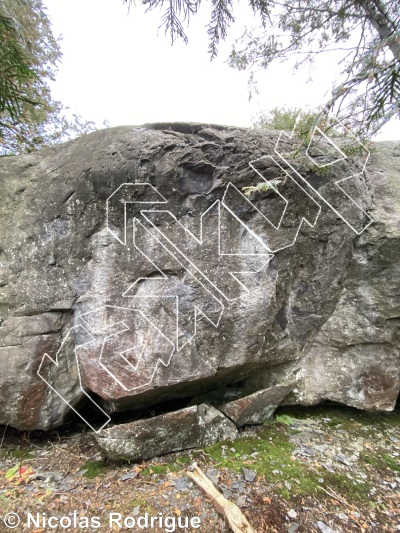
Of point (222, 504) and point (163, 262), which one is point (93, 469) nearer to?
point (222, 504)

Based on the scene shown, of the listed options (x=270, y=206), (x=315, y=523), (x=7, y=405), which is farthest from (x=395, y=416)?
(x=7, y=405)

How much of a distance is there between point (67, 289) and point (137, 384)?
126 cm

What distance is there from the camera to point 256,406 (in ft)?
10.8

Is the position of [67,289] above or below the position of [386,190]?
below

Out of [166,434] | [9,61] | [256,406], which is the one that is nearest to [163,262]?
[166,434]

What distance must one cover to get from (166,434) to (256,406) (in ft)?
3.65

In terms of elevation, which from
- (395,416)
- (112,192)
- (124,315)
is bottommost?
(395,416)

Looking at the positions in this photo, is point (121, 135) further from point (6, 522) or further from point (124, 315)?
point (6, 522)

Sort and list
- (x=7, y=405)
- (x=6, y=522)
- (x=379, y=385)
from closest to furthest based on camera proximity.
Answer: (x=6, y=522)
(x=7, y=405)
(x=379, y=385)

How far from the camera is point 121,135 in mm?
Result: 3102

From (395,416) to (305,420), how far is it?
130 centimetres

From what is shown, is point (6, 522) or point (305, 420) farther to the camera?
point (305, 420)

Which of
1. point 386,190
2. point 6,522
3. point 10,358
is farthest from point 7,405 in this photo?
point 386,190

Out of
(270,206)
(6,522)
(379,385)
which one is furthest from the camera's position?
(379,385)
